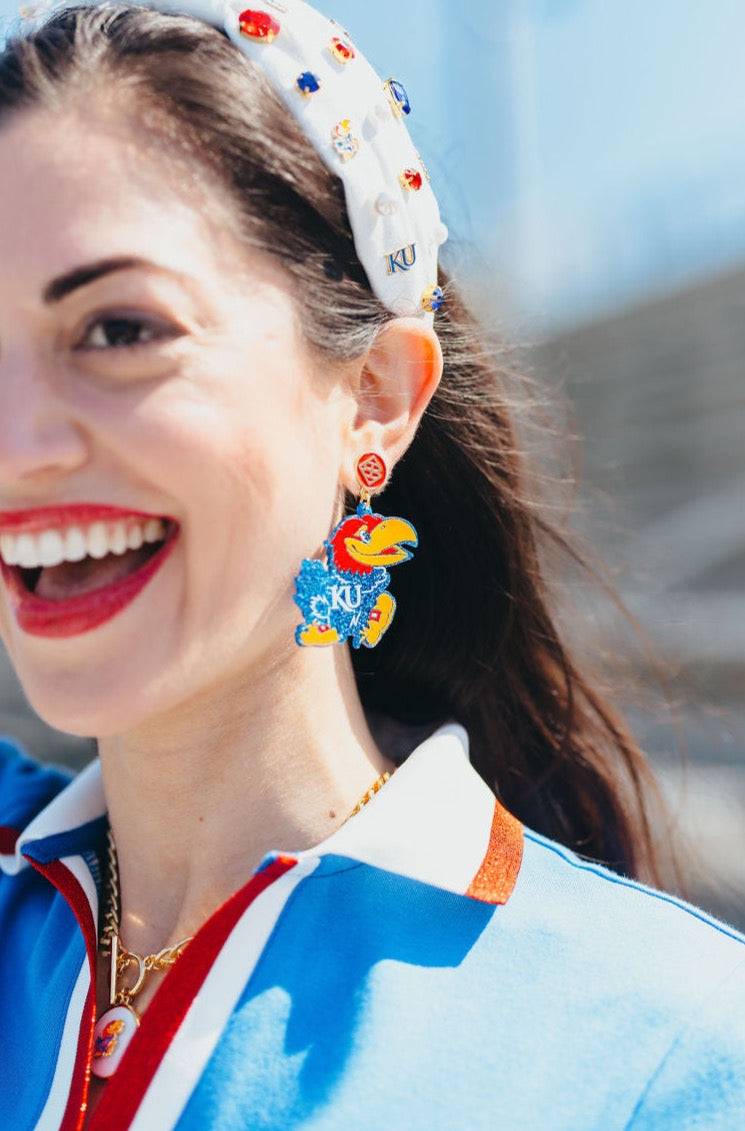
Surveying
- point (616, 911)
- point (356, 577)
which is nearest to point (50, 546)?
point (356, 577)

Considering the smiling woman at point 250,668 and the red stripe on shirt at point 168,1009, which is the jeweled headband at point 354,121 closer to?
the smiling woman at point 250,668

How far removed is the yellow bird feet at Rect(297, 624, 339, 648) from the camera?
1.51m

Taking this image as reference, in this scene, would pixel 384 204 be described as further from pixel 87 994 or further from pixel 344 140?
pixel 87 994

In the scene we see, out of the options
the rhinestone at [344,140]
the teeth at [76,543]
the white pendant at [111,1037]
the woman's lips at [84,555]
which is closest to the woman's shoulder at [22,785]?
the white pendant at [111,1037]

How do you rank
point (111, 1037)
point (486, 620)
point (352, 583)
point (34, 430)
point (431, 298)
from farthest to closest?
point (486, 620) → point (431, 298) → point (352, 583) → point (111, 1037) → point (34, 430)

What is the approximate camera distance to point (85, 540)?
137cm

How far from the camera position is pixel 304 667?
161 centimetres

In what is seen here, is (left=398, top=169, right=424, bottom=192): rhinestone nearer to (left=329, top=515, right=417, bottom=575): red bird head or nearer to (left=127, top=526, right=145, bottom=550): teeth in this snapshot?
(left=329, top=515, right=417, bottom=575): red bird head

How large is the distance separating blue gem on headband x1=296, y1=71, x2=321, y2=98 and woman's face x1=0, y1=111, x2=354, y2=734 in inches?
7.5

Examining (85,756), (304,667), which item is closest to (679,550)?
(85,756)

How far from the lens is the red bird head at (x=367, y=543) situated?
1577mm

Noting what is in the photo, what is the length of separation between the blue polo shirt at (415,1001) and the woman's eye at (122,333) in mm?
573

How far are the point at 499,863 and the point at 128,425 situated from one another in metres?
0.66

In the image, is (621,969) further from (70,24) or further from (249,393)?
(70,24)
